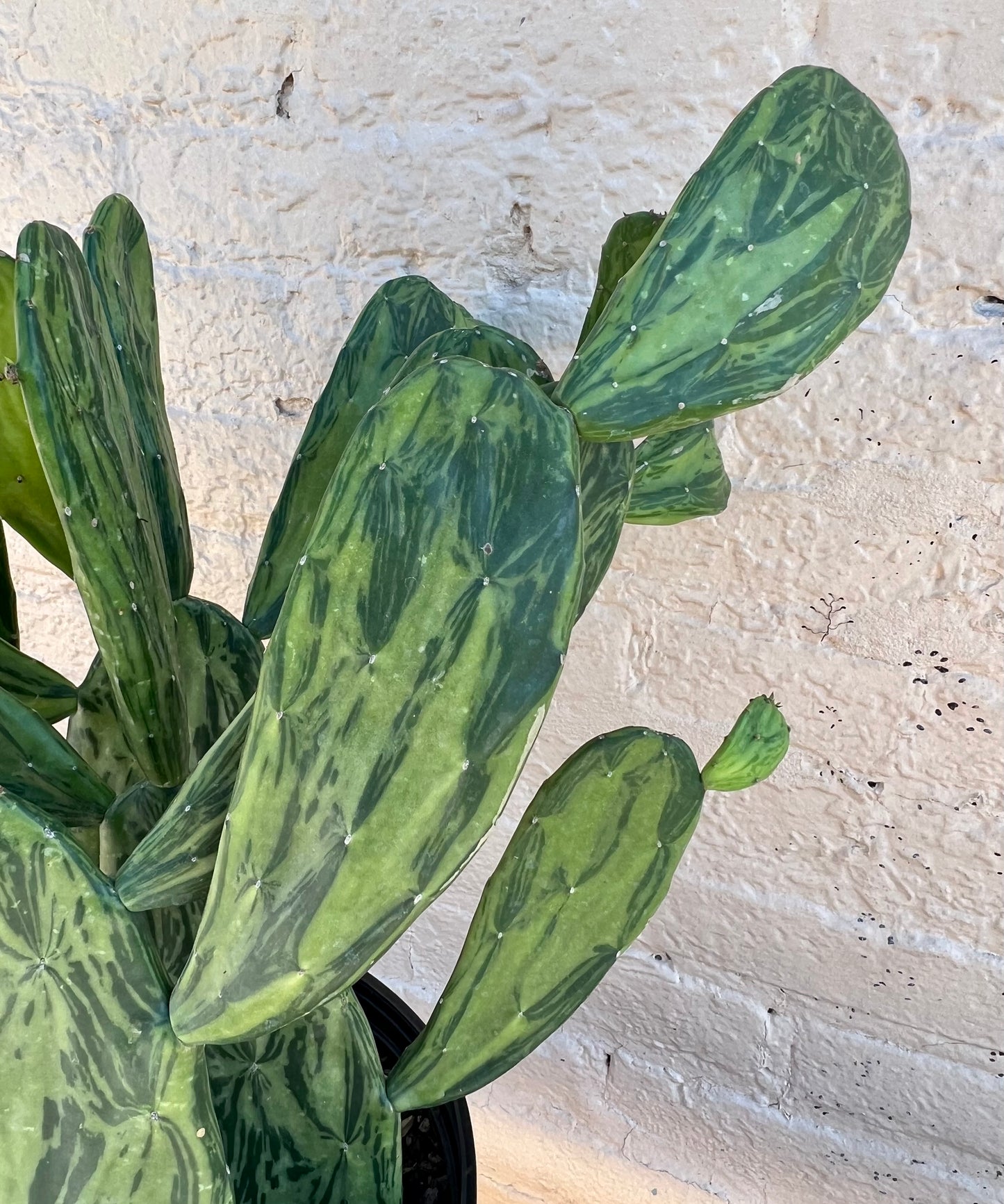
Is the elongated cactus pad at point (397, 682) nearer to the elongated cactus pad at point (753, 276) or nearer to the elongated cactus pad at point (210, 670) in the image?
the elongated cactus pad at point (753, 276)

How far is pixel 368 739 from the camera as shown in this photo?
0.35 metres

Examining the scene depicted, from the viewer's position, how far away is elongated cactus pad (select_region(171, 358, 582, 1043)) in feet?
1.14

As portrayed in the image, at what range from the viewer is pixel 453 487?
1.17 ft

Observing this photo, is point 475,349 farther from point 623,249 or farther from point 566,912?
point 566,912

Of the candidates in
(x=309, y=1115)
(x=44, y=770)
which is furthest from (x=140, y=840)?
(x=309, y=1115)

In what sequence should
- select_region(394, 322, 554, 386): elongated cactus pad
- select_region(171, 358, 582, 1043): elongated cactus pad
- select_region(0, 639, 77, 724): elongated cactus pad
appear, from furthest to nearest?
select_region(0, 639, 77, 724): elongated cactus pad < select_region(394, 322, 554, 386): elongated cactus pad < select_region(171, 358, 582, 1043): elongated cactus pad

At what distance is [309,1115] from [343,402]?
1.40 ft

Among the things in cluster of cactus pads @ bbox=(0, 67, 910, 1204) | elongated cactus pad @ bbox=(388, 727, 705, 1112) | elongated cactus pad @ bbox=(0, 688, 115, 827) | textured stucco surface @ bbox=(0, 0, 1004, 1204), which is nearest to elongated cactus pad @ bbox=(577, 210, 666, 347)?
cluster of cactus pads @ bbox=(0, 67, 910, 1204)

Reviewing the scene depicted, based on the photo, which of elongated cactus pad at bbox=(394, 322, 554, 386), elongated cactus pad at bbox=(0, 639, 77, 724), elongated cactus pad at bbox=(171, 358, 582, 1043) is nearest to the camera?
elongated cactus pad at bbox=(171, 358, 582, 1043)

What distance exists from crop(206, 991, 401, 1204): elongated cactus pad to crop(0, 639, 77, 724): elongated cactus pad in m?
0.23

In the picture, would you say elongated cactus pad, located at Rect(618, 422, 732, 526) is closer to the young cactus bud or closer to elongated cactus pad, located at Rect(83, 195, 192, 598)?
the young cactus bud

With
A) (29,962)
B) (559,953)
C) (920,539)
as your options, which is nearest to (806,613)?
(920,539)

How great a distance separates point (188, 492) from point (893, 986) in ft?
2.62

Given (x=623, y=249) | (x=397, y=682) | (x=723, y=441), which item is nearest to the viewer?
(x=397, y=682)
